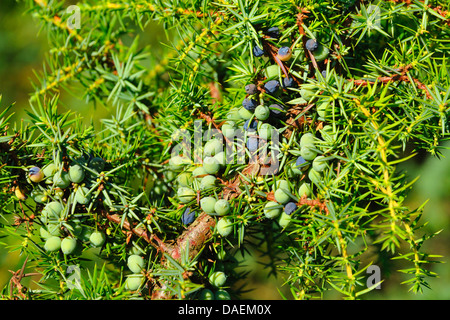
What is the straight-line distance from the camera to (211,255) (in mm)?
431

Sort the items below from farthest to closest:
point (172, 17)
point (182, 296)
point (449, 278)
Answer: point (449, 278)
point (172, 17)
point (182, 296)

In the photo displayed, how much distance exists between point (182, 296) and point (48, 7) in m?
0.45

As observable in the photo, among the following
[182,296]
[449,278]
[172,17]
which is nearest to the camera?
[182,296]

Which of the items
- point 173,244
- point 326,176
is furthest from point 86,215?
point 326,176

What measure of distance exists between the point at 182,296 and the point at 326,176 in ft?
0.53

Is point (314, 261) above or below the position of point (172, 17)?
below

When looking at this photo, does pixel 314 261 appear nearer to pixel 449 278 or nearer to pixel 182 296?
pixel 182 296

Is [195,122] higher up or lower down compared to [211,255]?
higher up

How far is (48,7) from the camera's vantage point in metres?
0.56

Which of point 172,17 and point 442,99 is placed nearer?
point 442,99

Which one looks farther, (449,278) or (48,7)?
(449,278)

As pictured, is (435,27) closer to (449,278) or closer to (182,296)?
(182,296)
